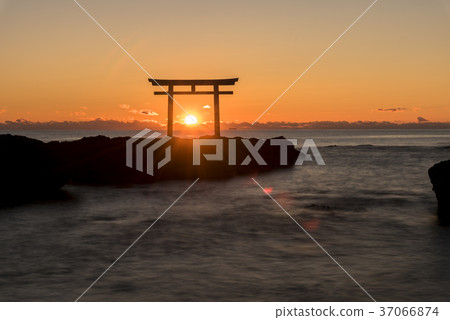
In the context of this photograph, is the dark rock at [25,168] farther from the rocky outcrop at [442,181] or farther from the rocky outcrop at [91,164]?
the rocky outcrop at [442,181]

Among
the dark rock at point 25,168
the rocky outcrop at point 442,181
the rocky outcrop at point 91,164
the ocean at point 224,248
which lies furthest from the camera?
the rocky outcrop at point 91,164

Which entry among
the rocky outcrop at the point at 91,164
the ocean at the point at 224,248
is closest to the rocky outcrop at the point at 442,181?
the ocean at the point at 224,248

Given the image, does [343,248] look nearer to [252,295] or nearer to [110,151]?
[252,295]

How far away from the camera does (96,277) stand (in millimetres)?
6141

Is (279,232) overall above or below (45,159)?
below

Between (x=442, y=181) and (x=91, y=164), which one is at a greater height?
(x=442, y=181)

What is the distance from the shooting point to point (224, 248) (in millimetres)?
8055

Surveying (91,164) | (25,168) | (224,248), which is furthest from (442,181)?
(91,164)

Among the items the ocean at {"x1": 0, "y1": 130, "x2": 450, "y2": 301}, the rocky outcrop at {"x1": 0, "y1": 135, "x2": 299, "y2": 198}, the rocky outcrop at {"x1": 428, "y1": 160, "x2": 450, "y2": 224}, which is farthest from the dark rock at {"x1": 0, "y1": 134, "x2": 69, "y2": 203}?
the rocky outcrop at {"x1": 428, "y1": 160, "x2": 450, "y2": 224}

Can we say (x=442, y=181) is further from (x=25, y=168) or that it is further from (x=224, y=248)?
(x=25, y=168)

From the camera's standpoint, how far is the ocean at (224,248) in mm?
5641

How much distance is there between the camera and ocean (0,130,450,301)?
564 centimetres
